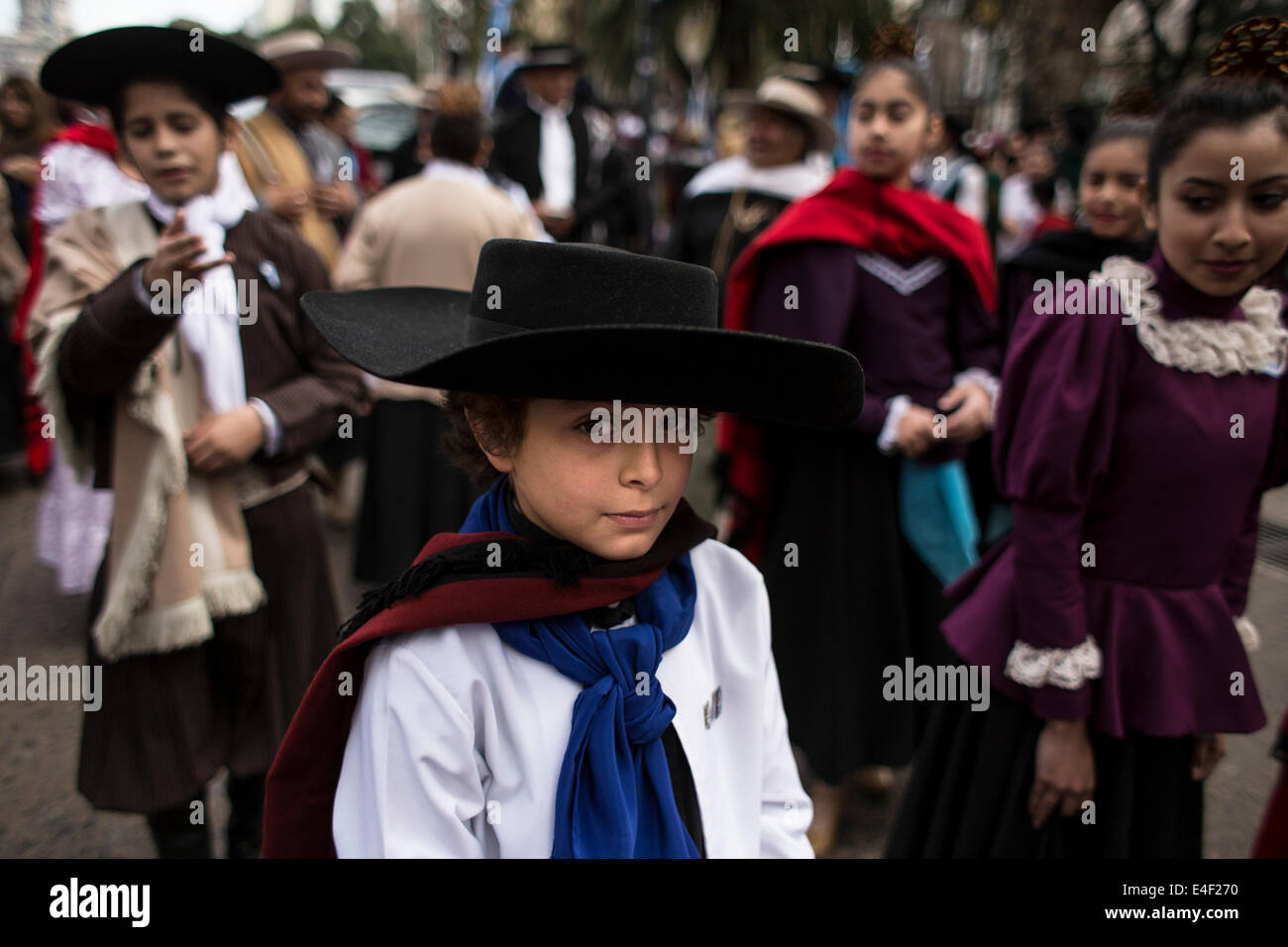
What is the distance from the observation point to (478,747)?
4.51ft

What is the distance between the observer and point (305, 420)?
235 cm

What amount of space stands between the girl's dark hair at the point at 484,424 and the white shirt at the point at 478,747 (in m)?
0.28

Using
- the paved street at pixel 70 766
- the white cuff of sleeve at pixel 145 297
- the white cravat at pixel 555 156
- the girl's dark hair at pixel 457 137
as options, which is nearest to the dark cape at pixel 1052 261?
the paved street at pixel 70 766

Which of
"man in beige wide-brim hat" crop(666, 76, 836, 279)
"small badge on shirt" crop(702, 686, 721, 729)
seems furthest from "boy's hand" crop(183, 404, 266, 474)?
"man in beige wide-brim hat" crop(666, 76, 836, 279)

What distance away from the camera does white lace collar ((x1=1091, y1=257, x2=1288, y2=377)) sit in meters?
1.90

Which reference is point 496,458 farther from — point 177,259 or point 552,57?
point 552,57

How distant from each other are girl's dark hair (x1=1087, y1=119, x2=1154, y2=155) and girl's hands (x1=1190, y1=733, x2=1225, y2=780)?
1989 mm

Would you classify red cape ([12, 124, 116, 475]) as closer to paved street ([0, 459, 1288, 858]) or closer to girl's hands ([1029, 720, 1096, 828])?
paved street ([0, 459, 1288, 858])
